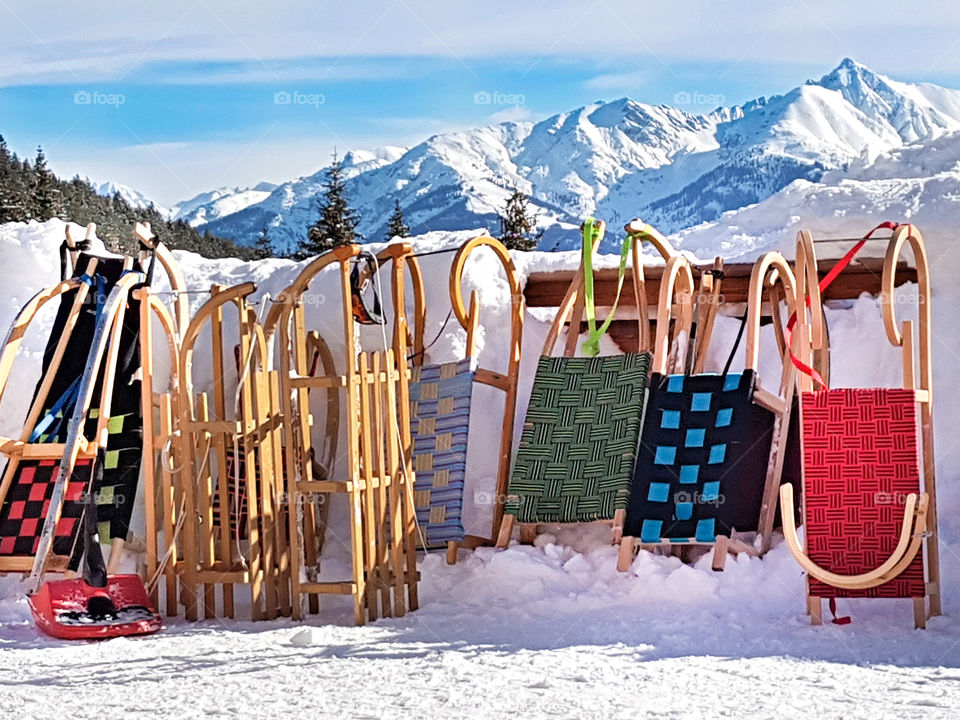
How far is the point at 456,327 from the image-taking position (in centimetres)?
730

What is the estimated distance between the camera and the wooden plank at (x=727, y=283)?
7.08 metres

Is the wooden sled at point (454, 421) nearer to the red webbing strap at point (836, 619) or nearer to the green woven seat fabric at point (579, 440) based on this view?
the green woven seat fabric at point (579, 440)

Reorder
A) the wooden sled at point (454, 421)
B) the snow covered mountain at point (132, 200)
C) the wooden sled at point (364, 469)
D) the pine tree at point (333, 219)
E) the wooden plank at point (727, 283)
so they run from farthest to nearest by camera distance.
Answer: the pine tree at point (333, 219) < the snow covered mountain at point (132, 200) < the wooden plank at point (727, 283) < the wooden sled at point (454, 421) < the wooden sled at point (364, 469)

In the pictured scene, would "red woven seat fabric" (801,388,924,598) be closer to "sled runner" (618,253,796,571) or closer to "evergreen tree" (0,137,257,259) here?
"sled runner" (618,253,796,571)

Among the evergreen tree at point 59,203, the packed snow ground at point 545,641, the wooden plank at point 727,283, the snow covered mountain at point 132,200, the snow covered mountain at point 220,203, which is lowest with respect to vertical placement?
the packed snow ground at point 545,641

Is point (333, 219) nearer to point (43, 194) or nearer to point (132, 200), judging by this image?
point (43, 194)

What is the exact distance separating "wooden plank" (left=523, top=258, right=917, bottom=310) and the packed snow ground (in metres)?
0.11

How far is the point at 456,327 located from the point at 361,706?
127 inches

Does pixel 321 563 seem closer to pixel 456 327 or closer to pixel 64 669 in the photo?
pixel 456 327

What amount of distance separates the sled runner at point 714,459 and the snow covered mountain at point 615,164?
102 metres

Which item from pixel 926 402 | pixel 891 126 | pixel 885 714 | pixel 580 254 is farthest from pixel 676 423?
pixel 891 126

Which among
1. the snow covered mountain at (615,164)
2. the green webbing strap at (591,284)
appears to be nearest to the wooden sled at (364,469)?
the green webbing strap at (591,284)

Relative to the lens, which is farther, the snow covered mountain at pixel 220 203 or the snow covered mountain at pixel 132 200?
the snow covered mountain at pixel 220 203

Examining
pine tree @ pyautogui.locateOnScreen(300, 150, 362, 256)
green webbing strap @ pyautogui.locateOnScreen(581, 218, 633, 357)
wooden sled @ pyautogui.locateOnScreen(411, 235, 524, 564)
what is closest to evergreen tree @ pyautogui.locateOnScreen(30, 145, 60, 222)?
pine tree @ pyautogui.locateOnScreen(300, 150, 362, 256)
